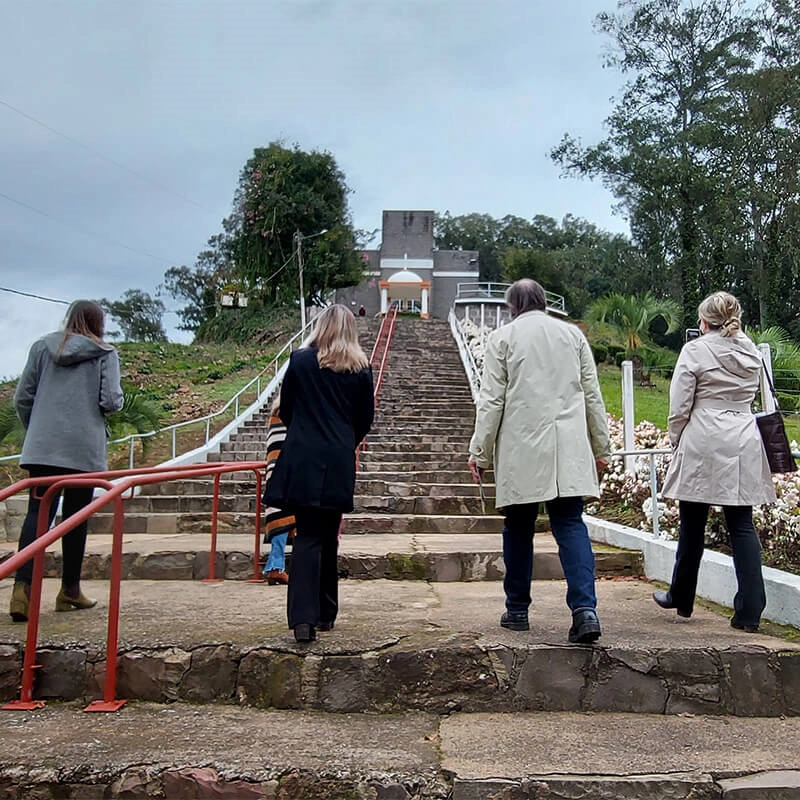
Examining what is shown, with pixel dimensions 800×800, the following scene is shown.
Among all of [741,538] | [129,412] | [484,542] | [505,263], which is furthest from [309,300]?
[741,538]

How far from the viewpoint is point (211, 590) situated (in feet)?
14.5

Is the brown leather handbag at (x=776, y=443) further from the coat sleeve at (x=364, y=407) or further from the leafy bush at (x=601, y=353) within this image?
the leafy bush at (x=601, y=353)

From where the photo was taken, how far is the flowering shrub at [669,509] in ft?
13.9

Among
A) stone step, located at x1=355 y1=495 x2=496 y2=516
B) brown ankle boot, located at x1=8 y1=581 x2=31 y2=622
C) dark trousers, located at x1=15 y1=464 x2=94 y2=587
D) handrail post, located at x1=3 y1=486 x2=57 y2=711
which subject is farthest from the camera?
stone step, located at x1=355 y1=495 x2=496 y2=516

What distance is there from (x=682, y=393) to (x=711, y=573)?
1.12 metres

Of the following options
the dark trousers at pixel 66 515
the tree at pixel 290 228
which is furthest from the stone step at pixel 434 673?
the tree at pixel 290 228

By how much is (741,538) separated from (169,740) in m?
2.54

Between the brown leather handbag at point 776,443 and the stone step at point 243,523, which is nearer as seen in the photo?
the brown leather handbag at point 776,443

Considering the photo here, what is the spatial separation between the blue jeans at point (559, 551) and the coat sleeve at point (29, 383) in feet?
8.10

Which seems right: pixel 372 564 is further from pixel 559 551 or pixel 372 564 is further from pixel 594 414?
pixel 594 414

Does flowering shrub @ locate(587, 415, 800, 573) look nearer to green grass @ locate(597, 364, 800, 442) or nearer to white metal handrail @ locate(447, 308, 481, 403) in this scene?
green grass @ locate(597, 364, 800, 442)

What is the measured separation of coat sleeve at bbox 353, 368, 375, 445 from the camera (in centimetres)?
344

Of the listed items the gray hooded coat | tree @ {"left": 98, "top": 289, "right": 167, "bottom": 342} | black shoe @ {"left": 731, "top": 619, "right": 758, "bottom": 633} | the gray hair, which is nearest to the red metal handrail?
the gray hooded coat

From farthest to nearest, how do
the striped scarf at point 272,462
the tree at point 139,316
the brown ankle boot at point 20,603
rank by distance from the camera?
the tree at point 139,316 → the striped scarf at point 272,462 → the brown ankle boot at point 20,603
